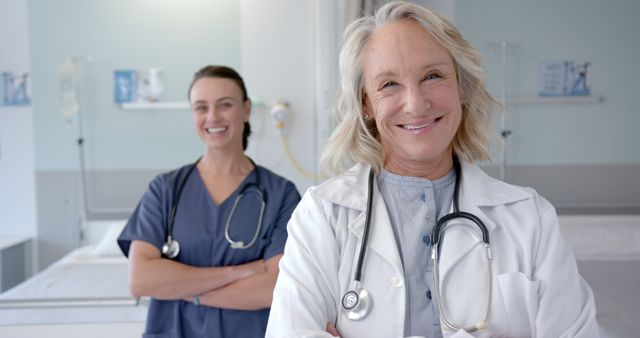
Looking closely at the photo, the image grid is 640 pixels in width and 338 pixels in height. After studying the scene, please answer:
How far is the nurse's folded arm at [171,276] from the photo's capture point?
57.7 inches

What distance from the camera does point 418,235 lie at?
1.03 meters

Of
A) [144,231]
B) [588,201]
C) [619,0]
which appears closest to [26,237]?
[144,231]

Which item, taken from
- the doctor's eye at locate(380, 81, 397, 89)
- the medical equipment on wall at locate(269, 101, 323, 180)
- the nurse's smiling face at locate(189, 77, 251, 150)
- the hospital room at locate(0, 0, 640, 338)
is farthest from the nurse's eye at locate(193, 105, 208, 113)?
the medical equipment on wall at locate(269, 101, 323, 180)

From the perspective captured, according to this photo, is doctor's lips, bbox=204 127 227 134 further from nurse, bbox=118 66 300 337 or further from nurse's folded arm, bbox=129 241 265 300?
nurse's folded arm, bbox=129 241 265 300

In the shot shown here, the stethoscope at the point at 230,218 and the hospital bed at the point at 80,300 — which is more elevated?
the stethoscope at the point at 230,218

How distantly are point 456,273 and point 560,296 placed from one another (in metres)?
0.19

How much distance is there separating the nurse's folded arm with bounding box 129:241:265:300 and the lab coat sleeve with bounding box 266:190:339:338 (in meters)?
0.51

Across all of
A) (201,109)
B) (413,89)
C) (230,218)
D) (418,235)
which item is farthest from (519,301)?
(201,109)

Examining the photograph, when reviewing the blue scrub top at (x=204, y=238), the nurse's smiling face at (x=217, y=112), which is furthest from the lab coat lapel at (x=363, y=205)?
the nurse's smiling face at (x=217, y=112)

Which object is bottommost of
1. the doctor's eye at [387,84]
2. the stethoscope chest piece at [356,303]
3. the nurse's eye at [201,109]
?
the stethoscope chest piece at [356,303]

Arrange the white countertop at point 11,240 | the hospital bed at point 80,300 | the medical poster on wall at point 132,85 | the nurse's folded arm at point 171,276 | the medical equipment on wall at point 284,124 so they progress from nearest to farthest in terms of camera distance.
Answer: the nurse's folded arm at point 171,276 → the hospital bed at point 80,300 → the white countertop at point 11,240 → the medical poster on wall at point 132,85 → the medical equipment on wall at point 284,124

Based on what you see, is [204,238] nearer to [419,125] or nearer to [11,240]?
[419,125]

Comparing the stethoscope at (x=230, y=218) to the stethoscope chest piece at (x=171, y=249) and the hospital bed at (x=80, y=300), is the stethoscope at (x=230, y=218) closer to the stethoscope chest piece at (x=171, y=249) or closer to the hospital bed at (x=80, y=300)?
the stethoscope chest piece at (x=171, y=249)

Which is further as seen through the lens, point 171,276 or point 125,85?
point 125,85
